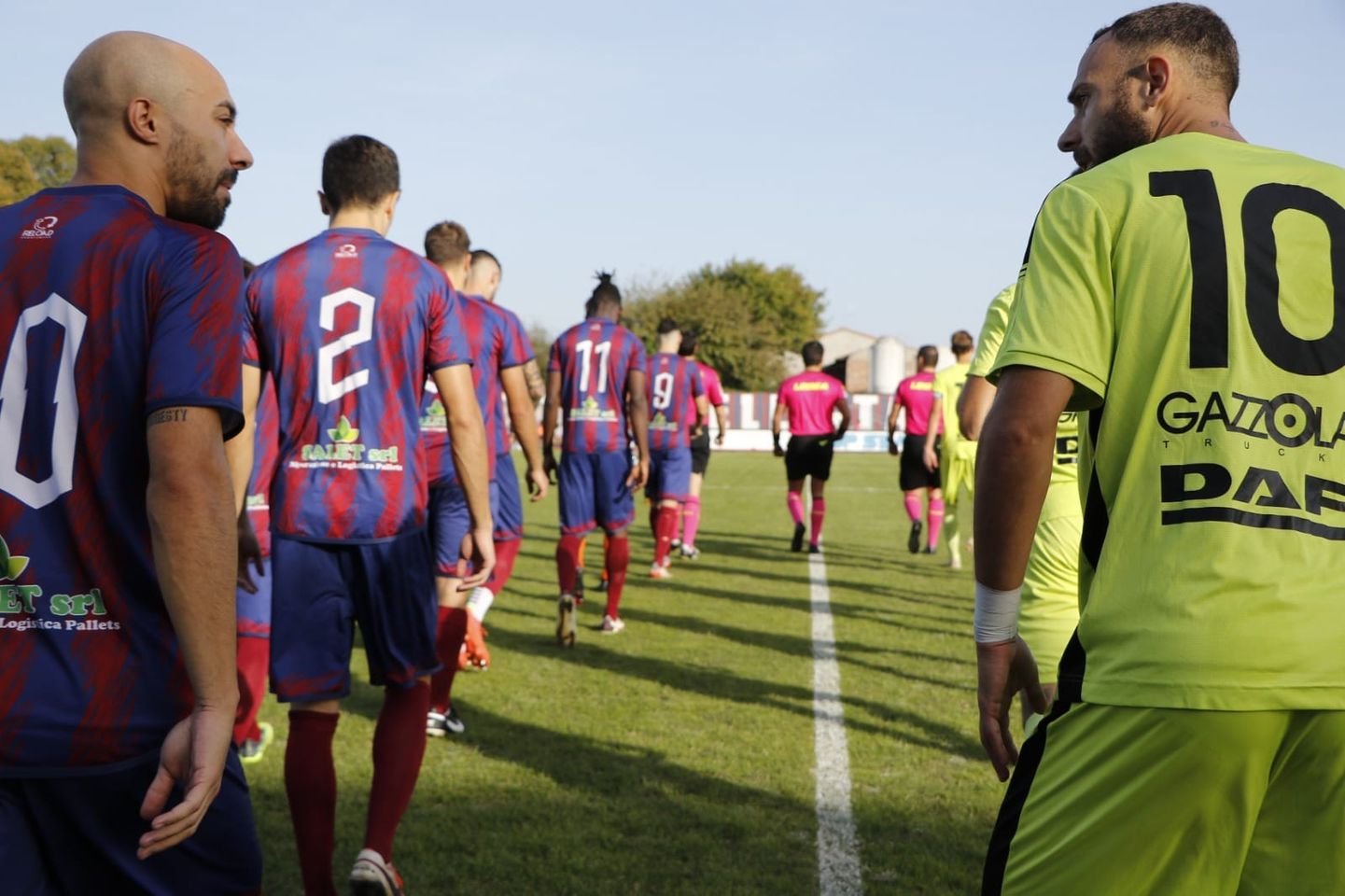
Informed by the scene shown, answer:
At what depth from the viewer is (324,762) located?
404 cm

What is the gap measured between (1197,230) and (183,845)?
2011 mm

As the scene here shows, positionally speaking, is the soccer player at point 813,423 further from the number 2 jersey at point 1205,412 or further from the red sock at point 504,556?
the number 2 jersey at point 1205,412

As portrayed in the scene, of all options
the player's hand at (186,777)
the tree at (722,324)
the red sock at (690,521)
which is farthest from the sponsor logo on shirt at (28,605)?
the tree at (722,324)

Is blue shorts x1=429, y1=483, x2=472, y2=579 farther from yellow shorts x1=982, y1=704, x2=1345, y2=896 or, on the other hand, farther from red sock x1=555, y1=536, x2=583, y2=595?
yellow shorts x1=982, y1=704, x2=1345, y2=896

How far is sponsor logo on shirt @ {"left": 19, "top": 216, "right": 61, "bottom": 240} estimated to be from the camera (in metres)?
2.15

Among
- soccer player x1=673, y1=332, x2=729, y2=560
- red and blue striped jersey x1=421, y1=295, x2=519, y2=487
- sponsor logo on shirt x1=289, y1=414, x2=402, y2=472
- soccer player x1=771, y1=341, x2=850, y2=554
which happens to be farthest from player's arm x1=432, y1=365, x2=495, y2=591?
soccer player x1=771, y1=341, x2=850, y2=554

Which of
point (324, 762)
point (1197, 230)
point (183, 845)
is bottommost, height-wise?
point (324, 762)

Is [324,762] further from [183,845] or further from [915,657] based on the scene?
[915,657]

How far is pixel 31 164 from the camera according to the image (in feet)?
107

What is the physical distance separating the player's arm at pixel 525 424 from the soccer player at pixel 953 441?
5240 millimetres

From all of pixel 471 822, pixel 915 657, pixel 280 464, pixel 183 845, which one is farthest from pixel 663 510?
pixel 183 845

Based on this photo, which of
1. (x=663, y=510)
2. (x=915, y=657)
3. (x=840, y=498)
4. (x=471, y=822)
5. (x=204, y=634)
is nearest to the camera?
(x=204, y=634)

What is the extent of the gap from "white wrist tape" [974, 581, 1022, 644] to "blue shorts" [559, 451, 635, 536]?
266 inches

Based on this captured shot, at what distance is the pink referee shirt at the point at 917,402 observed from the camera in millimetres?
14359
